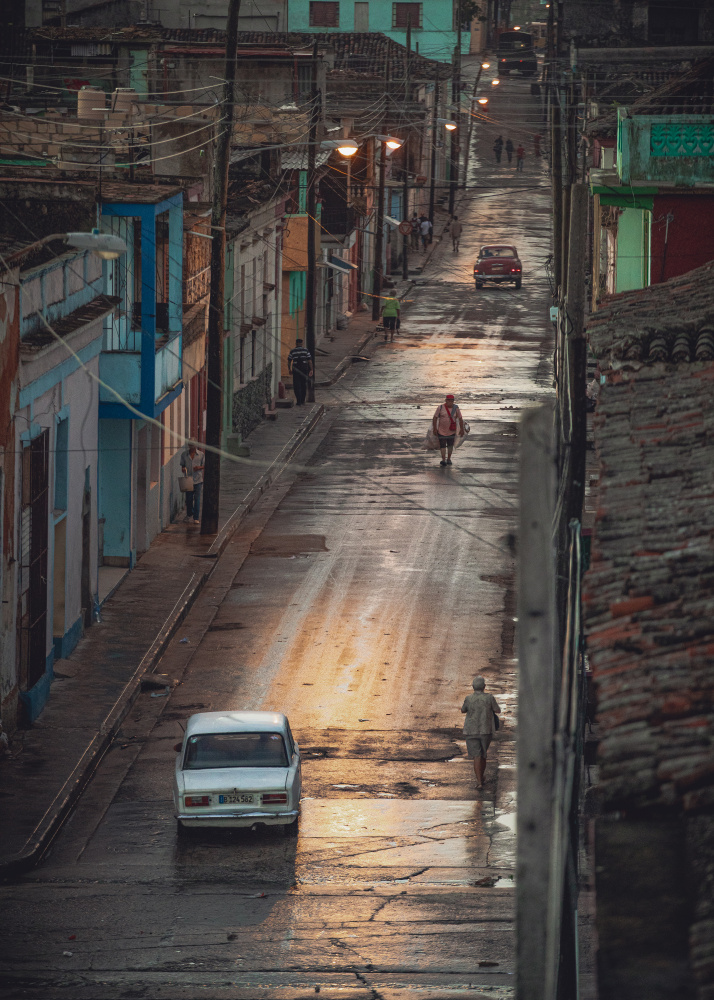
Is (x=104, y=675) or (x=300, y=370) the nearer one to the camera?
(x=104, y=675)

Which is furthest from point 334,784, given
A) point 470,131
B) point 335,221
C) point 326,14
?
point 326,14

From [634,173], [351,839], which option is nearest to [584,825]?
[351,839]

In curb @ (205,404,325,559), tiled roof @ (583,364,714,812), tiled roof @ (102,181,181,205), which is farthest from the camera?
curb @ (205,404,325,559)

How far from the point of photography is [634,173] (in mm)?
23875

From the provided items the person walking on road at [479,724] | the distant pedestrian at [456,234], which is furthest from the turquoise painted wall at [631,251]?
the distant pedestrian at [456,234]

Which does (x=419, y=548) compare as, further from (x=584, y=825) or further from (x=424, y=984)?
(x=424, y=984)

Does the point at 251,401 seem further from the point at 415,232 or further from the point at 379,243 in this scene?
the point at 415,232

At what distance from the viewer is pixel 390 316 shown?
56.1m

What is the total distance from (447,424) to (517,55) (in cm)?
8437

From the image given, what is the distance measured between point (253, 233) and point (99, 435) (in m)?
13.9

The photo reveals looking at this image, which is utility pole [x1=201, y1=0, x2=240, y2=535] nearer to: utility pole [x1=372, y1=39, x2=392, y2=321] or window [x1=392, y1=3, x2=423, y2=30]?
utility pole [x1=372, y1=39, x2=392, y2=321]

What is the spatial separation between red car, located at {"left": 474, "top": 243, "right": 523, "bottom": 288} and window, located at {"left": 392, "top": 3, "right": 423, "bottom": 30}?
122ft

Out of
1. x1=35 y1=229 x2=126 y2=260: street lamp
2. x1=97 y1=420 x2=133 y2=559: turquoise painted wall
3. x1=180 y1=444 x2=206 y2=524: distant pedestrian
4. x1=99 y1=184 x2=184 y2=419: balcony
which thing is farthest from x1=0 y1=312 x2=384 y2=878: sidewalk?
x1=99 y1=184 x2=184 y2=419: balcony

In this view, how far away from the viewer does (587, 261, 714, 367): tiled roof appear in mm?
14797
